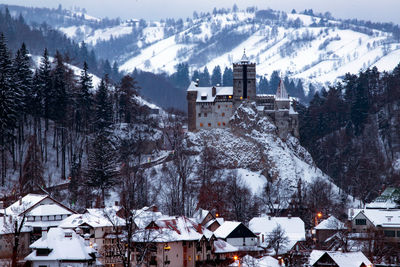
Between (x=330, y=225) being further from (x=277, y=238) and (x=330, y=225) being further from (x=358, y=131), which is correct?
(x=358, y=131)

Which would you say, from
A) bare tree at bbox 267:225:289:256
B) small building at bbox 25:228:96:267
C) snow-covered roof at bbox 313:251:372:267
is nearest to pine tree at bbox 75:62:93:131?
bare tree at bbox 267:225:289:256

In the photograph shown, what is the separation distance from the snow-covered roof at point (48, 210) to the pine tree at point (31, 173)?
12071 millimetres

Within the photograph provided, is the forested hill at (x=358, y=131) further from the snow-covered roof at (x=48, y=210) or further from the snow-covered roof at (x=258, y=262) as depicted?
the snow-covered roof at (x=48, y=210)

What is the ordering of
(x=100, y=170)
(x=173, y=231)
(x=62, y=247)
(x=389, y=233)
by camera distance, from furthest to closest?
(x=100, y=170) < (x=389, y=233) < (x=173, y=231) < (x=62, y=247)

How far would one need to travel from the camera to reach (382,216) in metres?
102

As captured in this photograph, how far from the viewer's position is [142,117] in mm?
138875

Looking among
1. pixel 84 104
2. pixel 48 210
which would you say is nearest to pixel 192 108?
pixel 84 104

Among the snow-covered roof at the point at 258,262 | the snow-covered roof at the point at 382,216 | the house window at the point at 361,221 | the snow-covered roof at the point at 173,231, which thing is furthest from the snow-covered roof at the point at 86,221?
the snow-covered roof at the point at 382,216

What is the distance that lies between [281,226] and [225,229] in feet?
28.1

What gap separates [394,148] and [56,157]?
5851 centimetres

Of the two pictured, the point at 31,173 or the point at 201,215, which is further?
the point at 31,173

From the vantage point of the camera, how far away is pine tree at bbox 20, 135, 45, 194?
104688 millimetres

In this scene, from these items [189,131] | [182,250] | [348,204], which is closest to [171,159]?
[189,131]

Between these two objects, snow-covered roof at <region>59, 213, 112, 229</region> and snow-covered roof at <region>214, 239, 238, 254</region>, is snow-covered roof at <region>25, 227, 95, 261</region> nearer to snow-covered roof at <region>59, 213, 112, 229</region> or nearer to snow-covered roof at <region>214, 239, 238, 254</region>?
snow-covered roof at <region>59, 213, 112, 229</region>
